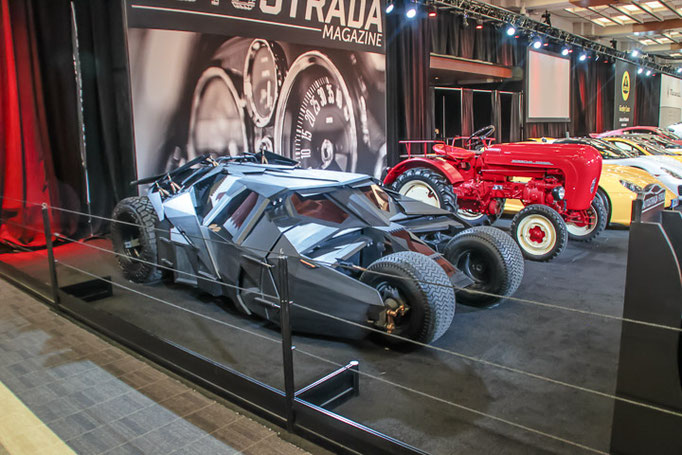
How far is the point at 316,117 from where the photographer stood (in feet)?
27.6

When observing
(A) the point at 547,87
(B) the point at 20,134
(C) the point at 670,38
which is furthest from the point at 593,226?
(C) the point at 670,38

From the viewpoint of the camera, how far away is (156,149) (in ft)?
21.3

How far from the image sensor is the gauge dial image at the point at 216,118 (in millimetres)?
6855

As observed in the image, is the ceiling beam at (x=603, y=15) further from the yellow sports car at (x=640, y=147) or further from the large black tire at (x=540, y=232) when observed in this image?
the large black tire at (x=540, y=232)

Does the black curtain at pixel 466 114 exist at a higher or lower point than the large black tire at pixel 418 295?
higher

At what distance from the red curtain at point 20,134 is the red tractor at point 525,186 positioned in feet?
14.7

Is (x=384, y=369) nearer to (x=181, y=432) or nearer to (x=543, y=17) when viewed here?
(x=181, y=432)

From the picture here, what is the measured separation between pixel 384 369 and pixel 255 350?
0.84 m

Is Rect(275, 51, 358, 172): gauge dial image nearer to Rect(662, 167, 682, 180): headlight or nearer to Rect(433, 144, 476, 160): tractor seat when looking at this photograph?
Rect(433, 144, 476, 160): tractor seat

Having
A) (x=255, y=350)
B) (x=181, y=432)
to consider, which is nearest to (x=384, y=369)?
(x=255, y=350)

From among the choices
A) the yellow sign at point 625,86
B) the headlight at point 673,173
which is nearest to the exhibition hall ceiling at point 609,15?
the yellow sign at point 625,86

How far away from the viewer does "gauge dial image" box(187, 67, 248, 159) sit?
686cm

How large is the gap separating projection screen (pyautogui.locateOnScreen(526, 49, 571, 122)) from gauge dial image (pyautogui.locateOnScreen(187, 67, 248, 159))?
9.56 meters

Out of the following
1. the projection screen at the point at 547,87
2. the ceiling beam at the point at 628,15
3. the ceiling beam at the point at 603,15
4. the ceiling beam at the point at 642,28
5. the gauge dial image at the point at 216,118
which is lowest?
the gauge dial image at the point at 216,118
